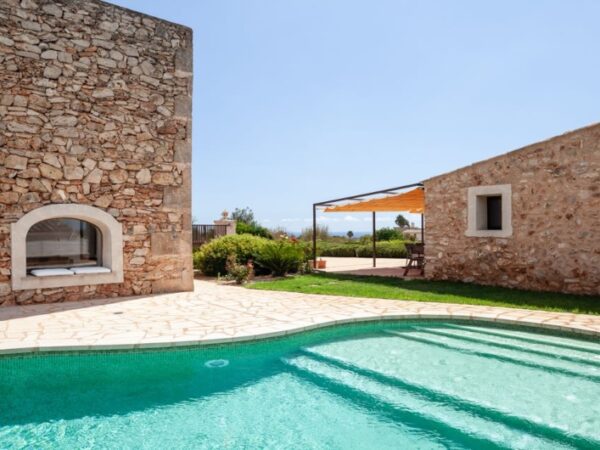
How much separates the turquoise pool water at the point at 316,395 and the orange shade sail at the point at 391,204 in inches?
334

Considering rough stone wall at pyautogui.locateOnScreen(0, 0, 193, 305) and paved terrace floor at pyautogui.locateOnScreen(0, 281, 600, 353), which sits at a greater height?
rough stone wall at pyautogui.locateOnScreen(0, 0, 193, 305)

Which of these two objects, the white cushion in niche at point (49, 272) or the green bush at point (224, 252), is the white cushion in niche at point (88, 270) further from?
the green bush at point (224, 252)

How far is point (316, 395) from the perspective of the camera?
15.6 feet

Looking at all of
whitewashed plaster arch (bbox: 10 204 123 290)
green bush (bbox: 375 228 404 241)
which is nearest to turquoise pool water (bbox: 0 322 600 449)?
whitewashed plaster arch (bbox: 10 204 123 290)

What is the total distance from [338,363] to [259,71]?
12797mm

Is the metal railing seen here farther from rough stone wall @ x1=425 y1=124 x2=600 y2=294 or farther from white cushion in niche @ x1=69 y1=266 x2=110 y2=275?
rough stone wall @ x1=425 y1=124 x2=600 y2=294

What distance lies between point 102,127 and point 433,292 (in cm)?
845

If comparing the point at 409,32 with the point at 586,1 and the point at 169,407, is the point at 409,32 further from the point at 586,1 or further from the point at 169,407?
the point at 169,407

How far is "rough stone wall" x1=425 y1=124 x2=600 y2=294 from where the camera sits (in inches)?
365

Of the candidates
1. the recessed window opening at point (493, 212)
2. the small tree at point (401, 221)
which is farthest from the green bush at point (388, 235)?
the small tree at point (401, 221)

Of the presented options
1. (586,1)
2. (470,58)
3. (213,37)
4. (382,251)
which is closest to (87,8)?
(213,37)

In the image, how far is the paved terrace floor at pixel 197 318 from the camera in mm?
5883

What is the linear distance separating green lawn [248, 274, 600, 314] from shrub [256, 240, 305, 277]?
2.34 feet

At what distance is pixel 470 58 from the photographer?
1240 centimetres
